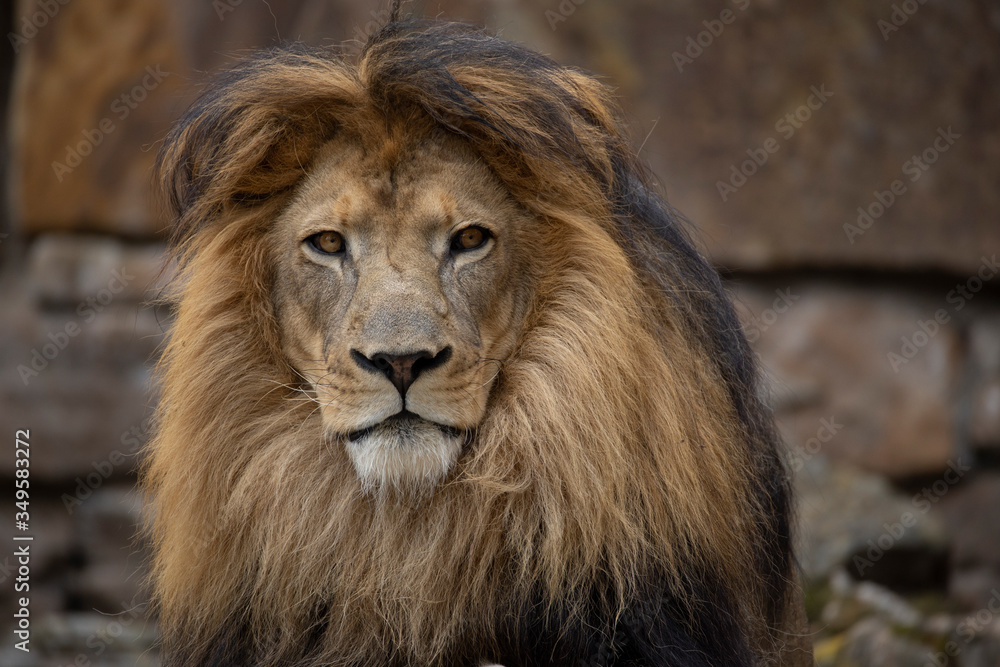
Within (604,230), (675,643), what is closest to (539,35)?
(604,230)

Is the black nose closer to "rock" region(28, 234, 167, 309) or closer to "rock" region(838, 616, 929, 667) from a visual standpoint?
"rock" region(838, 616, 929, 667)

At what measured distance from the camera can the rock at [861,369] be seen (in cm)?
460

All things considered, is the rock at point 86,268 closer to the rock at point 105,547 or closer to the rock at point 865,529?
the rock at point 105,547

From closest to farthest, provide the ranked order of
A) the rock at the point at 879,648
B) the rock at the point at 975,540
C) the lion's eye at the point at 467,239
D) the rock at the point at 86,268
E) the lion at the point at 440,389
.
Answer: the lion at the point at 440,389, the lion's eye at the point at 467,239, the rock at the point at 879,648, the rock at the point at 975,540, the rock at the point at 86,268

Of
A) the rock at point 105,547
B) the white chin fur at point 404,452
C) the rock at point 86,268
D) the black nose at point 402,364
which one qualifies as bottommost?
the rock at point 105,547


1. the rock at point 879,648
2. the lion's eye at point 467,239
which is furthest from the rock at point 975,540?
the lion's eye at point 467,239

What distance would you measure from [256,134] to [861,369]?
3.30 metres

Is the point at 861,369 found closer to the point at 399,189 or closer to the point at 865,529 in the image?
the point at 865,529

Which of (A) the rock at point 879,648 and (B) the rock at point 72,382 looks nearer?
(A) the rock at point 879,648

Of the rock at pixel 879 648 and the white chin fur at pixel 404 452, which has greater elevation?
the white chin fur at pixel 404 452

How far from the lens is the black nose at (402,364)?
1.92 meters

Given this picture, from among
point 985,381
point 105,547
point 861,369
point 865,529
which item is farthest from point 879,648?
point 105,547

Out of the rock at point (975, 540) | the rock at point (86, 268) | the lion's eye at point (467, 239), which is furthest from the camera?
the rock at point (86, 268)

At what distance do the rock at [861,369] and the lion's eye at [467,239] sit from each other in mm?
2708
